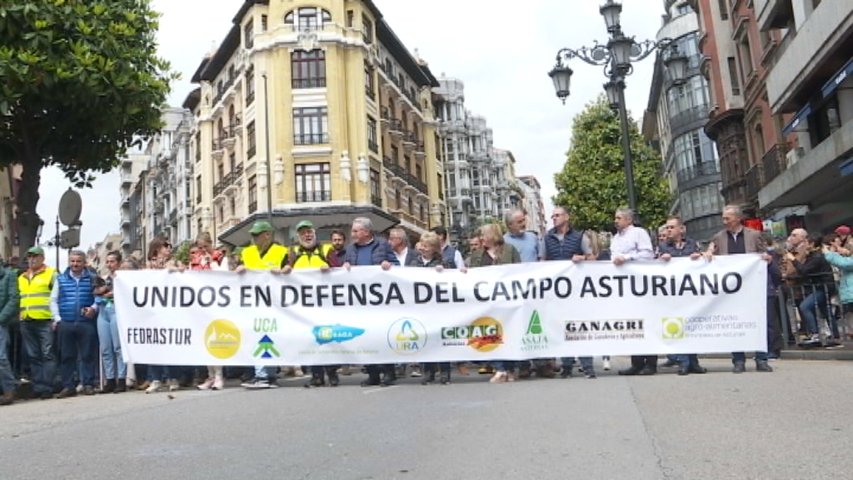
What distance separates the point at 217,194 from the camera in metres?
53.5

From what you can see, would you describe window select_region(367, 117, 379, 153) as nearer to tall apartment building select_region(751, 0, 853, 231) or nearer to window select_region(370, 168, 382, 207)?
window select_region(370, 168, 382, 207)

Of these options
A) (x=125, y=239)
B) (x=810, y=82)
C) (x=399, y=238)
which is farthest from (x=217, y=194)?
(x=125, y=239)

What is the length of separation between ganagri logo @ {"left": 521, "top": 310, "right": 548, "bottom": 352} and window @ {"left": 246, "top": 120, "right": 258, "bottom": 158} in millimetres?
38639

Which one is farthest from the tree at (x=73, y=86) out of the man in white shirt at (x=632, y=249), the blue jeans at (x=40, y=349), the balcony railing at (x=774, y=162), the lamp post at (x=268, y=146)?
the lamp post at (x=268, y=146)

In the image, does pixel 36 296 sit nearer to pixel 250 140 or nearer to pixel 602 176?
pixel 602 176

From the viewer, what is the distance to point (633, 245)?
9797 millimetres

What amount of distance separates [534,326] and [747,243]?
2917mm

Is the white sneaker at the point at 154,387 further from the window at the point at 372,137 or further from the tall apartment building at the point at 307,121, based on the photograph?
the window at the point at 372,137

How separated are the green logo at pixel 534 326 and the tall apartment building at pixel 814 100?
11.9 metres

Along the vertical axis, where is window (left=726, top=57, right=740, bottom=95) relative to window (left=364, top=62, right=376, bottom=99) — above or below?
below

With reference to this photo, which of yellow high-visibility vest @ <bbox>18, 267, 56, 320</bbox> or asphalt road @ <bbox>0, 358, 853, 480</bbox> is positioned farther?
yellow high-visibility vest @ <bbox>18, 267, 56, 320</bbox>

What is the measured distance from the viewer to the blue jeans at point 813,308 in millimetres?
11867

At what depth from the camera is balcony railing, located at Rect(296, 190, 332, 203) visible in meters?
43.7

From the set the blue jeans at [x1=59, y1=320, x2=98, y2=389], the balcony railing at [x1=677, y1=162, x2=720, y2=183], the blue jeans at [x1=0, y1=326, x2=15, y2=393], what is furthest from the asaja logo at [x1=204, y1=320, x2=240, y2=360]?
the balcony railing at [x1=677, y1=162, x2=720, y2=183]
